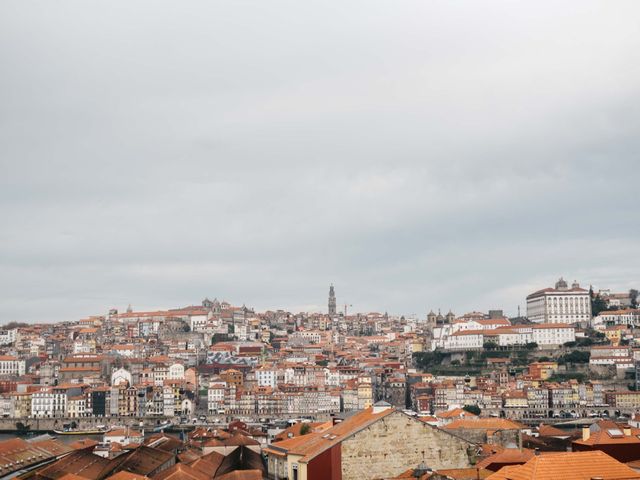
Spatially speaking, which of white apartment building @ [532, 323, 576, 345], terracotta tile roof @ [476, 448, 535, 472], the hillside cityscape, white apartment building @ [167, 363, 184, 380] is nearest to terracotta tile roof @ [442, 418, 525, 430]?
the hillside cityscape

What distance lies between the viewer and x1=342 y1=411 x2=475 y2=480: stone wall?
75.5 ft

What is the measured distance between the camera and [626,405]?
92.3 meters

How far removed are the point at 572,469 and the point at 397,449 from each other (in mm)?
6011

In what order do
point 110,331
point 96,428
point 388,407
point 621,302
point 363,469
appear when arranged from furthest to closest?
point 110,331
point 621,302
point 96,428
point 388,407
point 363,469

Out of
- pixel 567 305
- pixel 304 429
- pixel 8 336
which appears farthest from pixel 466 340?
pixel 304 429

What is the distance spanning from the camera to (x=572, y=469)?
59.1 ft

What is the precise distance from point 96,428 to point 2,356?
37713mm

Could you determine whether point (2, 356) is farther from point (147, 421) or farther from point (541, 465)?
point (541, 465)

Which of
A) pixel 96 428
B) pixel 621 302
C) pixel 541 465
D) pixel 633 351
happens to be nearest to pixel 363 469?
pixel 541 465

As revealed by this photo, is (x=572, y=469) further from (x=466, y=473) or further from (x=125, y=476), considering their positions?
(x=125, y=476)

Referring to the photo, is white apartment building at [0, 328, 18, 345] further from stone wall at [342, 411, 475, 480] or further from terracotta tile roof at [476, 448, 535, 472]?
stone wall at [342, 411, 475, 480]

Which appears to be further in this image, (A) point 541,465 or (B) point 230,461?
(B) point 230,461

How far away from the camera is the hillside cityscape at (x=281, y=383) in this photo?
37.8 meters

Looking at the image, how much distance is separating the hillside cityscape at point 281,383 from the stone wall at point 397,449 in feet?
5.26
